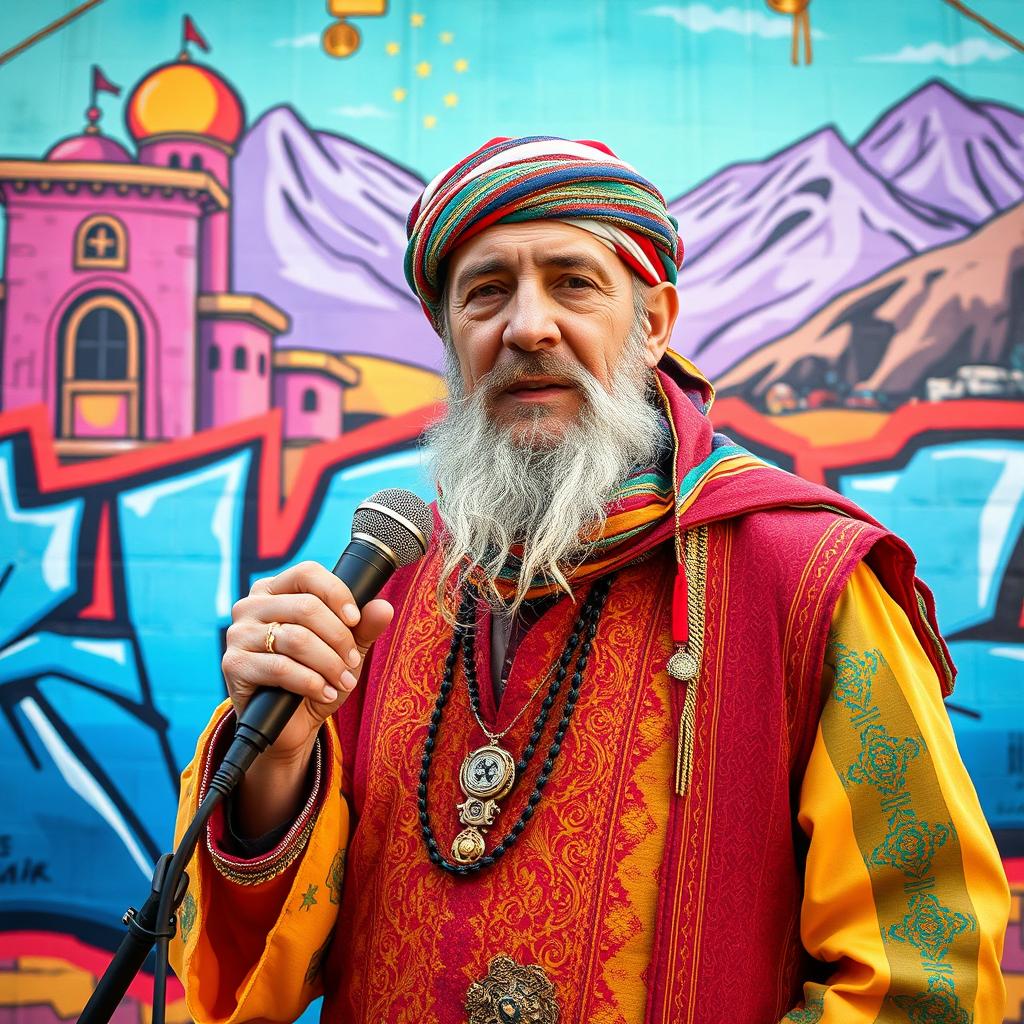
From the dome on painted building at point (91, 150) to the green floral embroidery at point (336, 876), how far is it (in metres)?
3.09

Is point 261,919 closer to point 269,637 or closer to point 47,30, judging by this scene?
point 269,637

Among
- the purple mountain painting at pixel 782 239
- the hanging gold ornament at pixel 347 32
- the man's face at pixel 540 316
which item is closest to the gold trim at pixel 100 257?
the hanging gold ornament at pixel 347 32

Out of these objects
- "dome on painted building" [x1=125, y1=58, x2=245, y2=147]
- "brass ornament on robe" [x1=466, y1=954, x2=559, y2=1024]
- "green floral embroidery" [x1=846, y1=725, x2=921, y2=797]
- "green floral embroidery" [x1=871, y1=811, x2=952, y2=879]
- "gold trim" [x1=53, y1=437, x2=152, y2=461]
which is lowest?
"brass ornament on robe" [x1=466, y1=954, x2=559, y2=1024]

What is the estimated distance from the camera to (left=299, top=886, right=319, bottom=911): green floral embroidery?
141cm

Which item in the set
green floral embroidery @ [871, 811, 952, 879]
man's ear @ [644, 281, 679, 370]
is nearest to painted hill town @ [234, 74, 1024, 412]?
man's ear @ [644, 281, 679, 370]

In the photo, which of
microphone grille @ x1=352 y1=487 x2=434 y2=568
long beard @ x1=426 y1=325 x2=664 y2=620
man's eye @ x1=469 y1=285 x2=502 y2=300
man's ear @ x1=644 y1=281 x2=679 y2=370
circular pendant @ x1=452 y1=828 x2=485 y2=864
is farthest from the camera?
man's ear @ x1=644 y1=281 x2=679 y2=370

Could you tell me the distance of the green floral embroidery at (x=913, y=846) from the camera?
1.17 meters

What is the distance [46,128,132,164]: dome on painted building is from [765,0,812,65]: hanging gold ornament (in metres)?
2.57

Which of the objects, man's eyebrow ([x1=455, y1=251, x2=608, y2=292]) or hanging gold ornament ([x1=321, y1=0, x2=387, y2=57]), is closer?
man's eyebrow ([x1=455, y1=251, x2=608, y2=292])

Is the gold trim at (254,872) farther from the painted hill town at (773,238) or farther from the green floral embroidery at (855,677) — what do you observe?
the painted hill town at (773,238)

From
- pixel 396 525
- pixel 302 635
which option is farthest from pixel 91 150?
pixel 302 635

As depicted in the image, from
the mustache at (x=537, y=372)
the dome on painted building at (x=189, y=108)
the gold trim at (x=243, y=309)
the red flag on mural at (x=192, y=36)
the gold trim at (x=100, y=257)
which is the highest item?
the red flag on mural at (x=192, y=36)

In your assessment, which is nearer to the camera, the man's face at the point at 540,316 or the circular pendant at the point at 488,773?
the circular pendant at the point at 488,773

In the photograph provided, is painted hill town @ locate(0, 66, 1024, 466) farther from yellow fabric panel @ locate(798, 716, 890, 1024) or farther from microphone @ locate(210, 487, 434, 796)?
yellow fabric panel @ locate(798, 716, 890, 1024)
